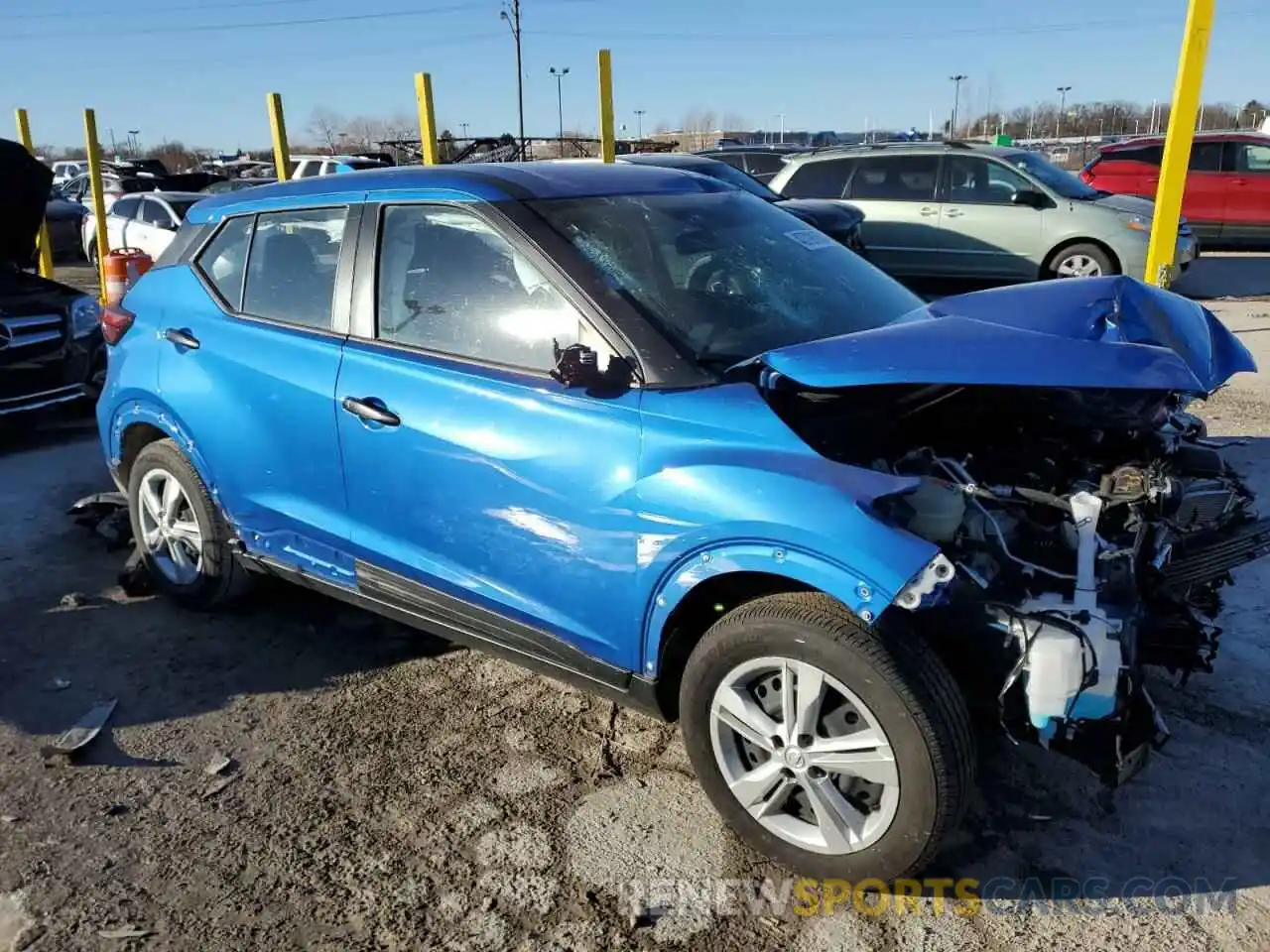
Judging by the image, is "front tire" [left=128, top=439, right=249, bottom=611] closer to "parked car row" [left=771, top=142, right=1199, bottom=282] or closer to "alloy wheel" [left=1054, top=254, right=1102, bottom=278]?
"alloy wheel" [left=1054, top=254, right=1102, bottom=278]

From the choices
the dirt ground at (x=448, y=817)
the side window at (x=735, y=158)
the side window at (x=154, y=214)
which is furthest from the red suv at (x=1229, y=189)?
the side window at (x=154, y=214)

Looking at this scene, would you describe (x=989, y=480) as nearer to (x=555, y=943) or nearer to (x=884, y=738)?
(x=884, y=738)

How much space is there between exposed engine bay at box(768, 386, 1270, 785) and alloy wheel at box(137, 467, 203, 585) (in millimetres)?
2756

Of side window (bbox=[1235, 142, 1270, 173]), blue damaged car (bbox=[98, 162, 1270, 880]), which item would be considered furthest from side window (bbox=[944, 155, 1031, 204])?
blue damaged car (bbox=[98, 162, 1270, 880])

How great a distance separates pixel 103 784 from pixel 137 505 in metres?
1.60

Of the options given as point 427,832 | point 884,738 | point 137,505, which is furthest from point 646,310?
point 137,505

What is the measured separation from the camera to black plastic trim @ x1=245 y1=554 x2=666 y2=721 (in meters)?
2.98

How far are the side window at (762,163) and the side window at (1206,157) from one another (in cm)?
665

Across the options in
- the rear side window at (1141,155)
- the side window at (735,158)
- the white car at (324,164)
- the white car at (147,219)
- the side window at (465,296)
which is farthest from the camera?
the side window at (735,158)

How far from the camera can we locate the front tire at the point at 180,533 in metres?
4.16

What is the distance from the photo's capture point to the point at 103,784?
325 centimetres

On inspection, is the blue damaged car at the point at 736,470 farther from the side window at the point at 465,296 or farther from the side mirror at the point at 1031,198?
the side mirror at the point at 1031,198

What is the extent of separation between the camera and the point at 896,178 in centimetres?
1234

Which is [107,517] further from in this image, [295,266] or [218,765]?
[218,765]
